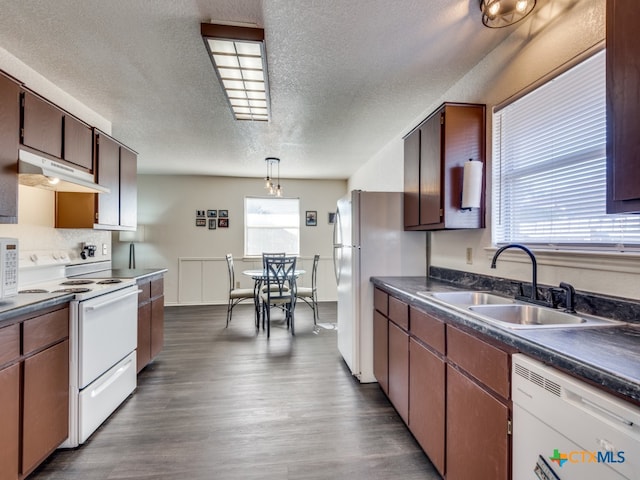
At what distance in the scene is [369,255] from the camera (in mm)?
2613

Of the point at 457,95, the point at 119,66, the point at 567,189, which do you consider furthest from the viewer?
the point at 457,95

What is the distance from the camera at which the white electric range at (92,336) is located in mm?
1747

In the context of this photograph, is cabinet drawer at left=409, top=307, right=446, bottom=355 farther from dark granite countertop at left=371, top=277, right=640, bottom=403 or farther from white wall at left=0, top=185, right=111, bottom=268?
white wall at left=0, top=185, right=111, bottom=268

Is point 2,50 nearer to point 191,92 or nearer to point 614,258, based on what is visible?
point 191,92

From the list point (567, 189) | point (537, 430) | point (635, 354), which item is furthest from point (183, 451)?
point (567, 189)

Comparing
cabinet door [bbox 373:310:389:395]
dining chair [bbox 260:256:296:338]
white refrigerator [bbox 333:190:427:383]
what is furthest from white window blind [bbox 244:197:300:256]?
cabinet door [bbox 373:310:389:395]

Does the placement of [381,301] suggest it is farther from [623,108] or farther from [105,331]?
[105,331]

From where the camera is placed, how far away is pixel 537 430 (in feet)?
2.98

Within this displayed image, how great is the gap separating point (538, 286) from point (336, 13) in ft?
5.98

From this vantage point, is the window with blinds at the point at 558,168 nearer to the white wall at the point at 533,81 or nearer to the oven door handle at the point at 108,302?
the white wall at the point at 533,81

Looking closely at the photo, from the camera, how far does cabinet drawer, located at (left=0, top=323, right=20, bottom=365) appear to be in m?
1.31

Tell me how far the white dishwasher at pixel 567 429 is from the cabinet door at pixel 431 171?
4.15 feet

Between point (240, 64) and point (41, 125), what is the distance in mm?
1311

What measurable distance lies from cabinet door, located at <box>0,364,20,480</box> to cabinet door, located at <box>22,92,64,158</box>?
130 centimetres
